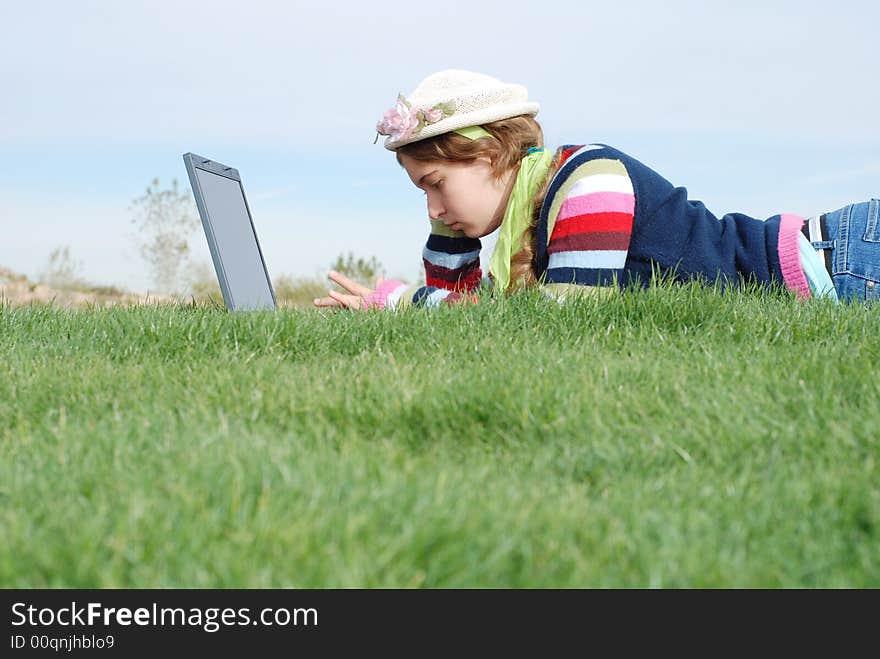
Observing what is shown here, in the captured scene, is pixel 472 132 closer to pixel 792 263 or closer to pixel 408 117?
pixel 408 117

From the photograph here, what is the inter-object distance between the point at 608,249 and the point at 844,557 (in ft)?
8.28

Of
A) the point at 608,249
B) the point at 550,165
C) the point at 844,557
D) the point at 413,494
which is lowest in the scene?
the point at 844,557

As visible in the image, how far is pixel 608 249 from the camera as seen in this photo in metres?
4.18

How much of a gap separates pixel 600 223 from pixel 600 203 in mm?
101

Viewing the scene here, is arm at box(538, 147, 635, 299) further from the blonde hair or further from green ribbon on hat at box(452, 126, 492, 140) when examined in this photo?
green ribbon on hat at box(452, 126, 492, 140)

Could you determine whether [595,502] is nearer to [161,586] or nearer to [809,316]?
[161,586]

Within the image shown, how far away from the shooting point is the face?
467 centimetres

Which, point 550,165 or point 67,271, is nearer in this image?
point 550,165

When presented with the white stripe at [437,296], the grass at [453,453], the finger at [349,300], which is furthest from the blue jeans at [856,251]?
the finger at [349,300]

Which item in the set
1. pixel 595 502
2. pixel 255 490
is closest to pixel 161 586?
pixel 255 490

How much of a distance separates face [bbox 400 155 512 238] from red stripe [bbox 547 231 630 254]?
0.71 metres

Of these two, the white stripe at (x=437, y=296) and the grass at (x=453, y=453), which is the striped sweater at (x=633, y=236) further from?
the grass at (x=453, y=453)

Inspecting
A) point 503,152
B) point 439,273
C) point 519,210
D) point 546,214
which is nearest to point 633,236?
point 546,214

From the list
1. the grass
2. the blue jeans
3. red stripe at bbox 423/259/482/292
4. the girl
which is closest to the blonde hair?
the girl
